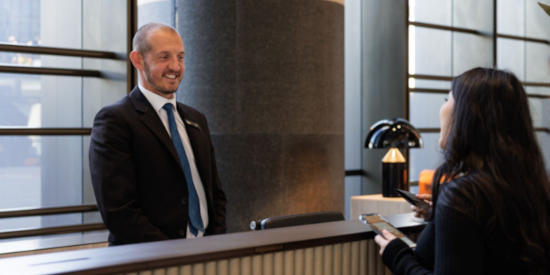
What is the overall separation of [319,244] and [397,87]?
249 inches

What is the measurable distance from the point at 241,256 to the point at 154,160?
0.90 meters

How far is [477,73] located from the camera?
1.57m

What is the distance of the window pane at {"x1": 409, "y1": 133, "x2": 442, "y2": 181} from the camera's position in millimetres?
8188

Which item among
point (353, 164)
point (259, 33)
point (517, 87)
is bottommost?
point (353, 164)

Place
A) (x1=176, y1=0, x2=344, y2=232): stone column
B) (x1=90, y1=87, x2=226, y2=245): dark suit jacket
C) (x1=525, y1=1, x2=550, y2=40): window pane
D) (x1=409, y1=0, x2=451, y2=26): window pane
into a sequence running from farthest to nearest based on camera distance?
1. (x1=525, y1=1, x2=550, y2=40): window pane
2. (x1=409, y1=0, x2=451, y2=26): window pane
3. (x1=176, y1=0, x2=344, y2=232): stone column
4. (x1=90, y1=87, x2=226, y2=245): dark suit jacket

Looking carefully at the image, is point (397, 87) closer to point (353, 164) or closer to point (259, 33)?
point (353, 164)

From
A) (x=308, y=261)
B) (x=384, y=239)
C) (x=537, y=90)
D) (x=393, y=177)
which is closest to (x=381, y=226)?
(x=384, y=239)

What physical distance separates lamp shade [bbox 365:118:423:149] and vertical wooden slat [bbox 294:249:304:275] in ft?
11.4

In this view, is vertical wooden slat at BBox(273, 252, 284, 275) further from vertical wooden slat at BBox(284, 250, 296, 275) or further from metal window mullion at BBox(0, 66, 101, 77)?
metal window mullion at BBox(0, 66, 101, 77)

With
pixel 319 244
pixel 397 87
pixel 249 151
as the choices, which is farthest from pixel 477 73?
pixel 397 87

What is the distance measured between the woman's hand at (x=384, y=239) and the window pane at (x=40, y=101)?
4.12 meters

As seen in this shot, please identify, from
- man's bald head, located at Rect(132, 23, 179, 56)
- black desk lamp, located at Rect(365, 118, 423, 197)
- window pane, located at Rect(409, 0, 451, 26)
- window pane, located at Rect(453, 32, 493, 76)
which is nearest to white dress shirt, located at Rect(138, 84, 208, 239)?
man's bald head, located at Rect(132, 23, 179, 56)

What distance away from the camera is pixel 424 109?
8.14 meters

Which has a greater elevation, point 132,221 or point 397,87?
point 397,87
